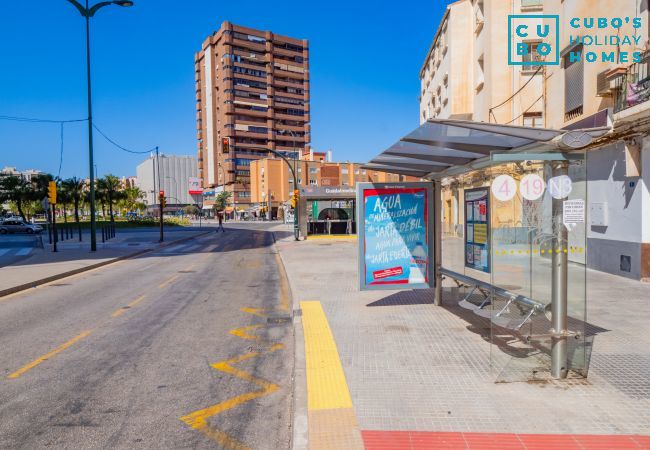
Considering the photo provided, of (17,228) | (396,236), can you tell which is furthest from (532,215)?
(17,228)

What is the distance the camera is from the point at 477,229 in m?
6.86

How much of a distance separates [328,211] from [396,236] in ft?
90.1

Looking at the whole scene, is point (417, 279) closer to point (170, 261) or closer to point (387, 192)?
point (387, 192)

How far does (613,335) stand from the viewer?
634 cm

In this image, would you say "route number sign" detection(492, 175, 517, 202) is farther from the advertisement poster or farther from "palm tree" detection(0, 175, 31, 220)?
"palm tree" detection(0, 175, 31, 220)

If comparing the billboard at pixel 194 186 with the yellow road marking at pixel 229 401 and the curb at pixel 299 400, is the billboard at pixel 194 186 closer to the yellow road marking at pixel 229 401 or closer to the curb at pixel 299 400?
the curb at pixel 299 400

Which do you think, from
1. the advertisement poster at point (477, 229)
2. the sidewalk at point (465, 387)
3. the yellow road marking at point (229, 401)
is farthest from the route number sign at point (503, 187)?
the yellow road marking at point (229, 401)

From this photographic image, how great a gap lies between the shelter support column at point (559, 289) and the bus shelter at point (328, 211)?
2490cm

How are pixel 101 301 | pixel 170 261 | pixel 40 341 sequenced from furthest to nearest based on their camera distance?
pixel 170 261, pixel 101 301, pixel 40 341

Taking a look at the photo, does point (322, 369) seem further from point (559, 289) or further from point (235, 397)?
point (559, 289)

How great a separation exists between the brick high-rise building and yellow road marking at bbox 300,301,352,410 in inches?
3820

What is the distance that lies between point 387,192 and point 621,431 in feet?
16.6

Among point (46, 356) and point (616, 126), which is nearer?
point (46, 356)

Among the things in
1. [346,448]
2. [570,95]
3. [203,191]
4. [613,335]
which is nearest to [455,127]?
[346,448]
